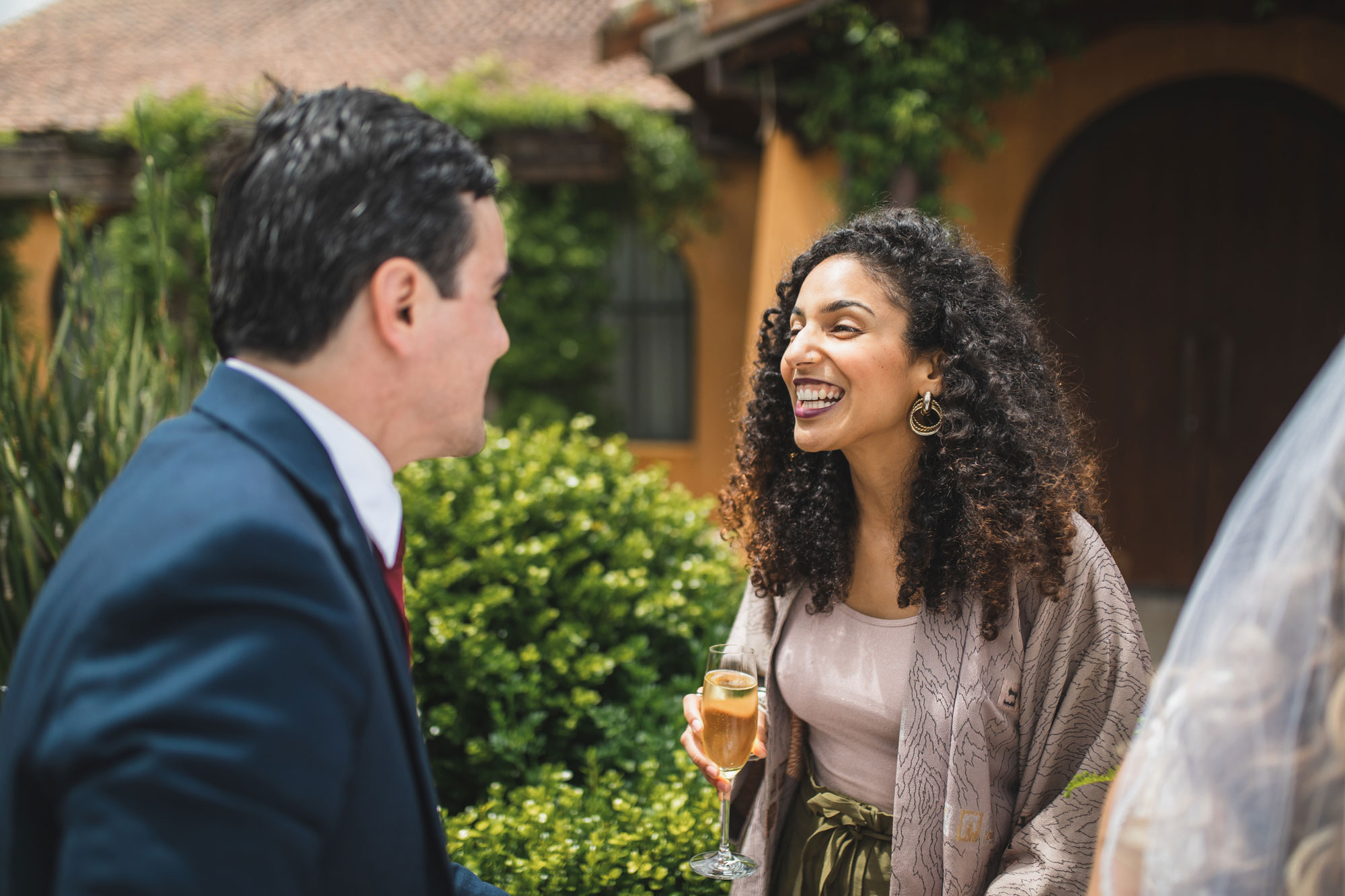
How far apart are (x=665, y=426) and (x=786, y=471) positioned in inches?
300

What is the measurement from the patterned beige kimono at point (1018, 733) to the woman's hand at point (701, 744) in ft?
0.90

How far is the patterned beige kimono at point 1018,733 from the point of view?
1.56 m

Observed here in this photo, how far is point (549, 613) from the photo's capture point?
9.20ft

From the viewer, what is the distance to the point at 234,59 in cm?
1086

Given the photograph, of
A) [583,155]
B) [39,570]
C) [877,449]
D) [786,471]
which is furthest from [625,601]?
[583,155]

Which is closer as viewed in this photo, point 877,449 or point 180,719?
point 180,719

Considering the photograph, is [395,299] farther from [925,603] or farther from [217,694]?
[925,603]

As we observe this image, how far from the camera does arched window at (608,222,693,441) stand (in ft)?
31.4

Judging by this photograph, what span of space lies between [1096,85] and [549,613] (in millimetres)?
4855

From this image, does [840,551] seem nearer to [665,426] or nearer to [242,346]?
[242,346]

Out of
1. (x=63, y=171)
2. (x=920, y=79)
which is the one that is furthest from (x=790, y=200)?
(x=63, y=171)

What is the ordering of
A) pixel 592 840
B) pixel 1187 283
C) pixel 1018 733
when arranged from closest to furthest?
pixel 1018 733
pixel 592 840
pixel 1187 283

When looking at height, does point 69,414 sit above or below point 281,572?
below

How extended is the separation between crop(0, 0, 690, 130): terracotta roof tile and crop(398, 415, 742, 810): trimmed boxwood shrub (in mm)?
6318
